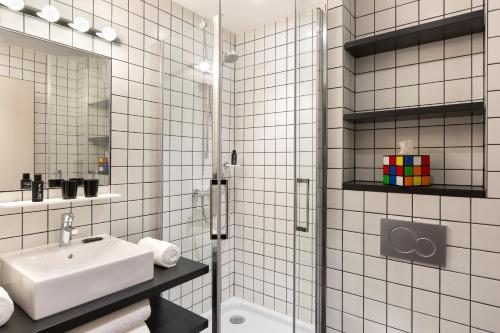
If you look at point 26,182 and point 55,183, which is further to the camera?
point 55,183

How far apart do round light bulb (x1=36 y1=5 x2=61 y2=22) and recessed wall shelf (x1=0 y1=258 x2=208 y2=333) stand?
133cm

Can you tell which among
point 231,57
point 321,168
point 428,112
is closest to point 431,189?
point 428,112

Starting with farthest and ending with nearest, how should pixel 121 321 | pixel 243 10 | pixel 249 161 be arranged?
pixel 249 161, pixel 243 10, pixel 121 321

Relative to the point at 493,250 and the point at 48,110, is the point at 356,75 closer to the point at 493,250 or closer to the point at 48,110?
the point at 493,250

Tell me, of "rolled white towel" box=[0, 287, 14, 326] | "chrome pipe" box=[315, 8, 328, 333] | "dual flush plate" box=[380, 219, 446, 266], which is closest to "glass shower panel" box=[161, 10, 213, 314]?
"chrome pipe" box=[315, 8, 328, 333]

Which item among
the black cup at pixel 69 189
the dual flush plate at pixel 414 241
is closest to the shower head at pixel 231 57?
the black cup at pixel 69 189

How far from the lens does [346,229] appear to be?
1857 millimetres

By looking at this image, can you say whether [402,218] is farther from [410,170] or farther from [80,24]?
[80,24]

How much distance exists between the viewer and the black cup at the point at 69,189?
4.93 feet

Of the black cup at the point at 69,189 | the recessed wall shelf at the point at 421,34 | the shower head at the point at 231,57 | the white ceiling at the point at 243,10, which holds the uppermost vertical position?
the white ceiling at the point at 243,10

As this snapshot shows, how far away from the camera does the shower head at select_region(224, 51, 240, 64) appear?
2.15 m

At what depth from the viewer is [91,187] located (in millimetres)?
1593

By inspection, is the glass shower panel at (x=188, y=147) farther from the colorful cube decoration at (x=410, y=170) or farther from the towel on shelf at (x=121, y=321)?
the colorful cube decoration at (x=410, y=170)

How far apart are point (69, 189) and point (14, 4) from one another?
2.93 feet
